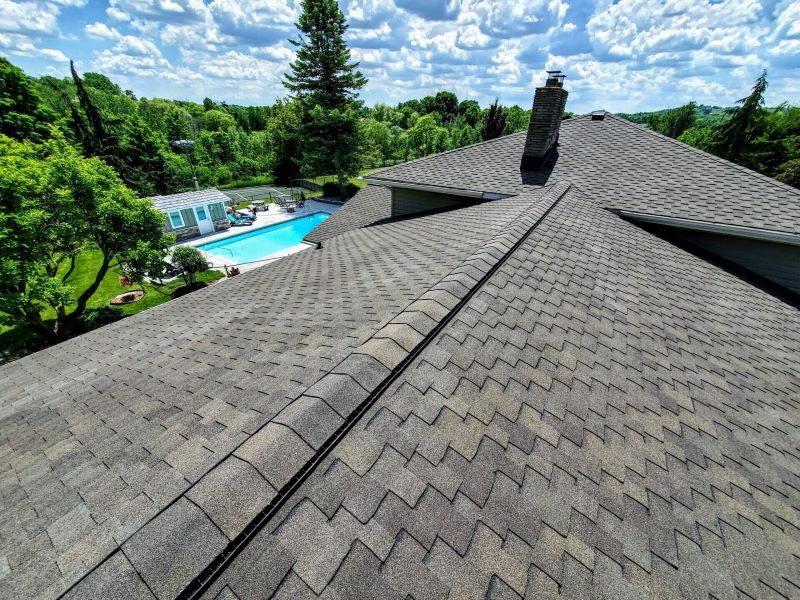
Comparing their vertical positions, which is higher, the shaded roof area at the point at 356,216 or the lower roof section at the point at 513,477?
the lower roof section at the point at 513,477

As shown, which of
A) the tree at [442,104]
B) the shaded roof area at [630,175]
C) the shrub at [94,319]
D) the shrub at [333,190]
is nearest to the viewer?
the shaded roof area at [630,175]

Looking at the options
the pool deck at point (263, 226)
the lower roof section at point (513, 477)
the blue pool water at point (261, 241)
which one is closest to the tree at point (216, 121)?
the pool deck at point (263, 226)

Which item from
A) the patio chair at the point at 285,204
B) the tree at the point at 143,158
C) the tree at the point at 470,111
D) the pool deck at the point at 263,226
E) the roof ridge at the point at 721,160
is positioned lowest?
the pool deck at the point at 263,226

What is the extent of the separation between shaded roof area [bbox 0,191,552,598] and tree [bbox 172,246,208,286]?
1314 centimetres

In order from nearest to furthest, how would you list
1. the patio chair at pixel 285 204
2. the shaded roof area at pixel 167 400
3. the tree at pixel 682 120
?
the shaded roof area at pixel 167 400
the patio chair at pixel 285 204
the tree at pixel 682 120

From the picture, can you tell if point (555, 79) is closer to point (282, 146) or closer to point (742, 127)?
point (742, 127)

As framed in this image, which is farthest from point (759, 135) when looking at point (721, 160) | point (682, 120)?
point (682, 120)

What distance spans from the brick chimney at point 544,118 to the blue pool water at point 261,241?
22087 millimetres

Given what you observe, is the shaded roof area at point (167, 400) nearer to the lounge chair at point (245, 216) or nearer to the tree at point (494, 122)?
the lounge chair at point (245, 216)

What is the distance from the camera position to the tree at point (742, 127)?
25.4 metres

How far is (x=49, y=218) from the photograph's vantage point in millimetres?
11727

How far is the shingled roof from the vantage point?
1625mm

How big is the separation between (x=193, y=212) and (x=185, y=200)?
125 cm

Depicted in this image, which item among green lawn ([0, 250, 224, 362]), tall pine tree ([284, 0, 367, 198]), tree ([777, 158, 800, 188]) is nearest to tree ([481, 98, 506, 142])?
tall pine tree ([284, 0, 367, 198])
